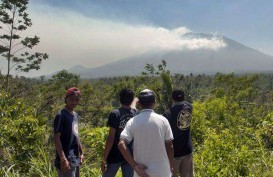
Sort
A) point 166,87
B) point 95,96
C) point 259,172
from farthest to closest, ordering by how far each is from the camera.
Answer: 1. point 95,96
2. point 166,87
3. point 259,172

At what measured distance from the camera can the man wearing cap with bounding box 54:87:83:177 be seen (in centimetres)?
340

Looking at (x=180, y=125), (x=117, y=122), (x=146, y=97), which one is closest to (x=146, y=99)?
(x=146, y=97)

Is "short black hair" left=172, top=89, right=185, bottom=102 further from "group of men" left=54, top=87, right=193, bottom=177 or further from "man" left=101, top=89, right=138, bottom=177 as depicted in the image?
"man" left=101, top=89, right=138, bottom=177

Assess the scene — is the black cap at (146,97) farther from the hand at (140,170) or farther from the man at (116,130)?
the hand at (140,170)

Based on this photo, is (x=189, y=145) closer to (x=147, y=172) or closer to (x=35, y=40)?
(x=147, y=172)

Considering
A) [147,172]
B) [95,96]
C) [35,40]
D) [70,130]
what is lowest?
[95,96]

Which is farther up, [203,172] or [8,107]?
[8,107]

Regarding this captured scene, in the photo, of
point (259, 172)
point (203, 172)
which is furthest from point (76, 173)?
point (259, 172)

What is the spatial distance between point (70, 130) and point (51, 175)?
31.2 inches

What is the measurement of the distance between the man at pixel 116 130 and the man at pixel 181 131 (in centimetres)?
77

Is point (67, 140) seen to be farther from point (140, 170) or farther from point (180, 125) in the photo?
point (180, 125)

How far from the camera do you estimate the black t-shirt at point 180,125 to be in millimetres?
4328

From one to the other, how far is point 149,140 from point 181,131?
140 cm

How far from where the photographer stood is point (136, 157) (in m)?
3.14
